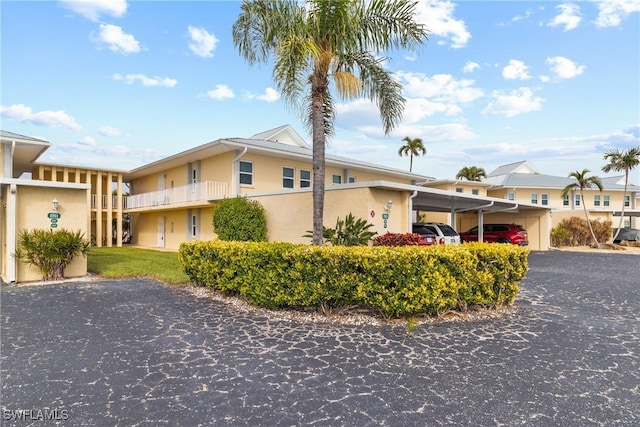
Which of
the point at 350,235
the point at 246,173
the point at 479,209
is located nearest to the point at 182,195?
the point at 246,173

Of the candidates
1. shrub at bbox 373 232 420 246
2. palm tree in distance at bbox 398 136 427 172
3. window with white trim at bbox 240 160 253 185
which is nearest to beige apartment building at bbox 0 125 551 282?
window with white trim at bbox 240 160 253 185

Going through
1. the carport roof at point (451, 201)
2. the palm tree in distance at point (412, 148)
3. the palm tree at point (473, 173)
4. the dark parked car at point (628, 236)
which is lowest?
the dark parked car at point (628, 236)

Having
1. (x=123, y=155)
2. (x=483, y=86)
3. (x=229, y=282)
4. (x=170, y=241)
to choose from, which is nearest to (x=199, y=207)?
(x=170, y=241)

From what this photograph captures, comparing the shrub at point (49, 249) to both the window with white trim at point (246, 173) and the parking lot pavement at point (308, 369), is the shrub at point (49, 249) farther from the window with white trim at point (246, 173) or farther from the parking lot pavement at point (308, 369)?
the window with white trim at point (246, 173)

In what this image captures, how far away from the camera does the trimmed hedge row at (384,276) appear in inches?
255

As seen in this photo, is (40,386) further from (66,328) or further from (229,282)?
(229,282)

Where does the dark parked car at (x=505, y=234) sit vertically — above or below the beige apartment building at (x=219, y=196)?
below

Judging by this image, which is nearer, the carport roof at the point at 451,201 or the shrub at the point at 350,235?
the shrub at the point at 350,235

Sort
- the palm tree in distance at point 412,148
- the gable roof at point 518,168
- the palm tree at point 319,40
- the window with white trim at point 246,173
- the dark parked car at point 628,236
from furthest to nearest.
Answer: the gable roof at point 518,168 → the palm tree in distance at point 412,148 → the dark parked car at point 628,236 → the window with white trim at point 246,173 → the palm tree at point 319,40

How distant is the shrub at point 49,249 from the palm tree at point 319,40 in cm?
818

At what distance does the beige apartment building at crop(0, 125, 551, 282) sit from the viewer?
11180 mm

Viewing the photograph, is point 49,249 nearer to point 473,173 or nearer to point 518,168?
point 473,173

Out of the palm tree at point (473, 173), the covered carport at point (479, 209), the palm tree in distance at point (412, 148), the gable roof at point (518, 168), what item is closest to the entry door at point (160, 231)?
the covered carport at point (479, 209)

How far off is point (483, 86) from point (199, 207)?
598 inches
